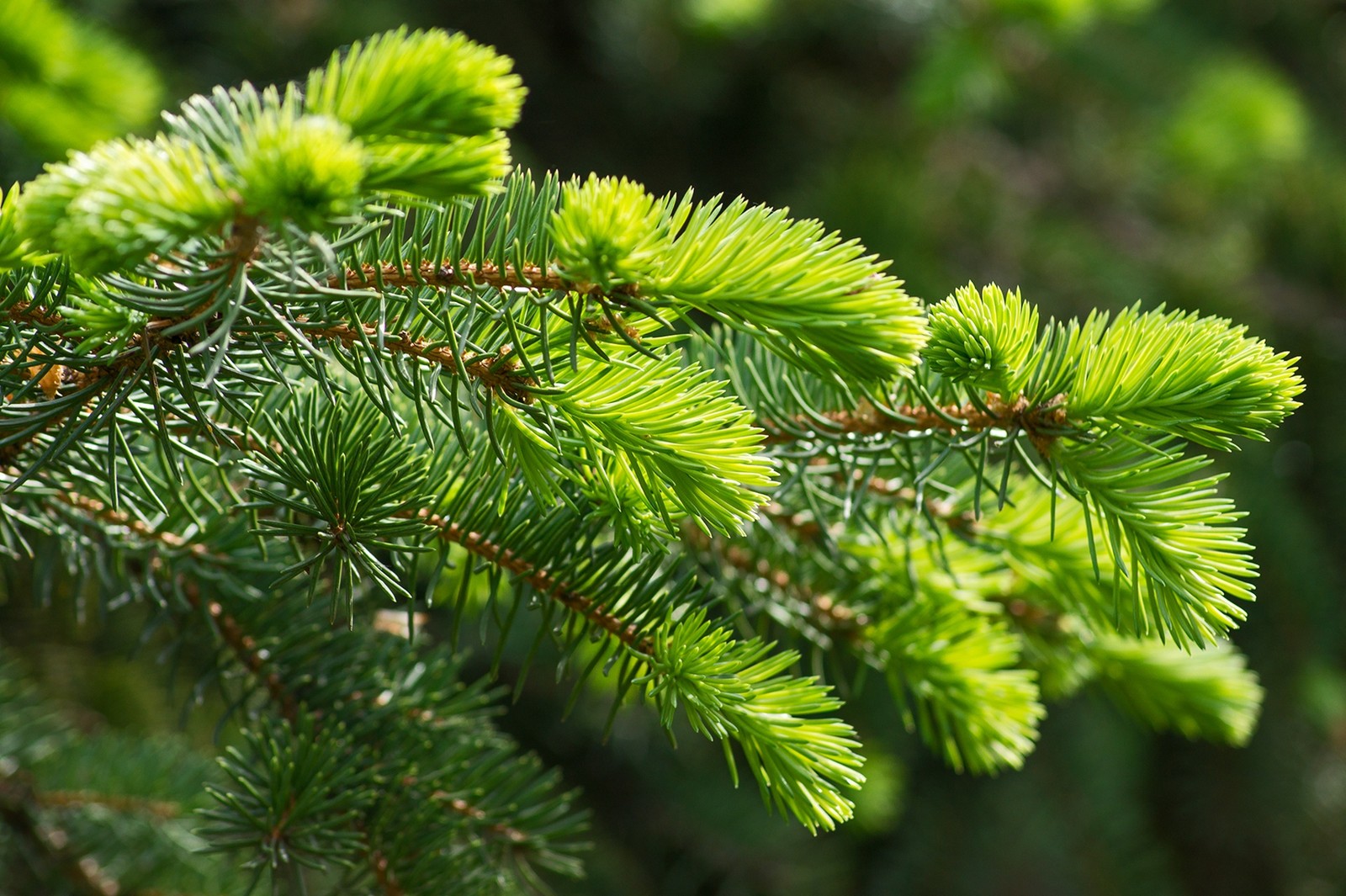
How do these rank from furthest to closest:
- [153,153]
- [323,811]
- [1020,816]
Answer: [1020,816] → [323,811] → [153,153]

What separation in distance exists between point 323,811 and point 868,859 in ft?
3.53

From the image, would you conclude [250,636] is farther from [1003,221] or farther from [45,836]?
[1003,221]

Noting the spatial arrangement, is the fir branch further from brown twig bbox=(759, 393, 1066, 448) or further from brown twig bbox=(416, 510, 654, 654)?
brown twig bbox=(759, 393, 1066, 448)

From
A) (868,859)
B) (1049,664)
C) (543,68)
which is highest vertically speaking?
A: (543,68)

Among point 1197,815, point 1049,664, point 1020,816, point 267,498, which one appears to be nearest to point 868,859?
point 1020,816

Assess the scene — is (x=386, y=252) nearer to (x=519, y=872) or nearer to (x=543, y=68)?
(x=519, y=872)

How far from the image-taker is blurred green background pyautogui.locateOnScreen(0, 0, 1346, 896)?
110cm

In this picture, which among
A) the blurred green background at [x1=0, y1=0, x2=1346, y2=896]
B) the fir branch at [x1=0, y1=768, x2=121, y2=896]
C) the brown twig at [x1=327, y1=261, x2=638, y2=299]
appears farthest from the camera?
the blurred green background at [x1=0, y1=0, x2=1346, y2=896]

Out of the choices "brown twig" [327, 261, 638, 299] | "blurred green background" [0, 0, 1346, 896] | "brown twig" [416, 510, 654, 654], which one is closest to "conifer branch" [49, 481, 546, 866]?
"brown twig" [416, 510, 654, 654]

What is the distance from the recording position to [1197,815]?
1356mm

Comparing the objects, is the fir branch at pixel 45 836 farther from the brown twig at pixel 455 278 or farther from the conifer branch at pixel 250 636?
the brown twig at pixel 455 278

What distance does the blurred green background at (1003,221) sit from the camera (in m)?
1.10

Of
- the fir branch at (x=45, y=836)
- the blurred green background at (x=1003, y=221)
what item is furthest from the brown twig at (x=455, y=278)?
the blurred green background at (x=1003, y=221)

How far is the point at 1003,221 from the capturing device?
4.07 ft
